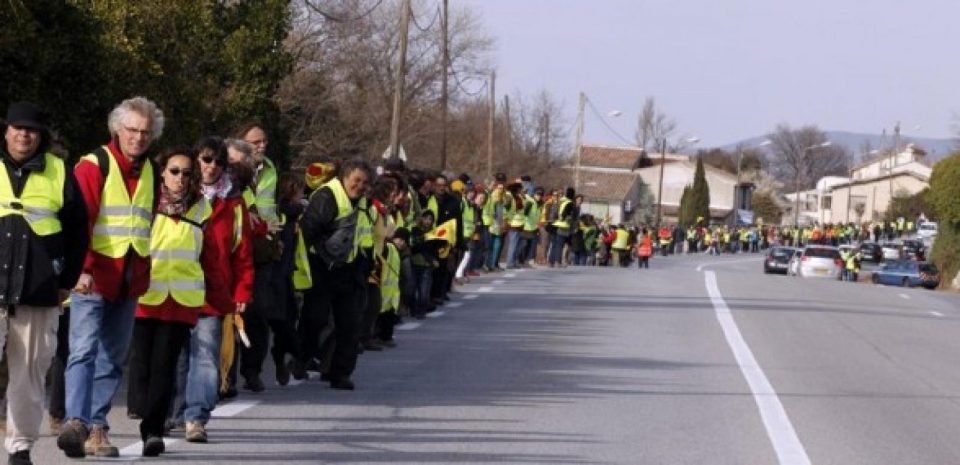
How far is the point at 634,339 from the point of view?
832 inches

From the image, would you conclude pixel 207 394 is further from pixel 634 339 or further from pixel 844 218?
pixel 844 218

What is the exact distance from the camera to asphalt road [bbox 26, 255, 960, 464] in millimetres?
11461

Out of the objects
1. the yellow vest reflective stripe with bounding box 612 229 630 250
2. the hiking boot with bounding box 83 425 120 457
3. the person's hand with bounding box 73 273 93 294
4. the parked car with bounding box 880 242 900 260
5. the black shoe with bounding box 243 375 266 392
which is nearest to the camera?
the person's hand with bounding box 73 273 93 294

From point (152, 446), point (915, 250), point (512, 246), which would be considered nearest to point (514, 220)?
point (512, 246)

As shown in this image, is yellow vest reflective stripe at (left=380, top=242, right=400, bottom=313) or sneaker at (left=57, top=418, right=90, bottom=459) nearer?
sneaker at (left=57, top=418, right=90, bottom=459)

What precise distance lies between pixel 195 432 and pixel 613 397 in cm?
478

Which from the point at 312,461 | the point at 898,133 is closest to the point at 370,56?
the point at 312,461

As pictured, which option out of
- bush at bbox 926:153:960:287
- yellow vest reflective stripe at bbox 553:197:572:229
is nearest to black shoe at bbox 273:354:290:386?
yellow vest reflective stripe at bbox 553:197:572:229

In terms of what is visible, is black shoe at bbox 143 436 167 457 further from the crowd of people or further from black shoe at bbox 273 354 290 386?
black shoe at bbox 273 354 290 386

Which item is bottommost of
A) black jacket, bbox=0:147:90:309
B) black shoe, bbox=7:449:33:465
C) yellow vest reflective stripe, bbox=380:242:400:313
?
black shoe, bbox=7:449:33:465

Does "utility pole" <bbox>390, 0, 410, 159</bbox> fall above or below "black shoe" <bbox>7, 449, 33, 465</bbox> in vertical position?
above

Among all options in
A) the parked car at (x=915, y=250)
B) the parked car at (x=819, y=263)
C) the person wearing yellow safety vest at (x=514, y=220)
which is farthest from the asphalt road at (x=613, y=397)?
the parked car at (x=915, y=250)

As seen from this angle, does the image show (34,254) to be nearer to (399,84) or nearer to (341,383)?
(341,383)

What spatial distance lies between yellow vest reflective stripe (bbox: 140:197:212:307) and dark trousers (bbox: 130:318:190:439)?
159mm
